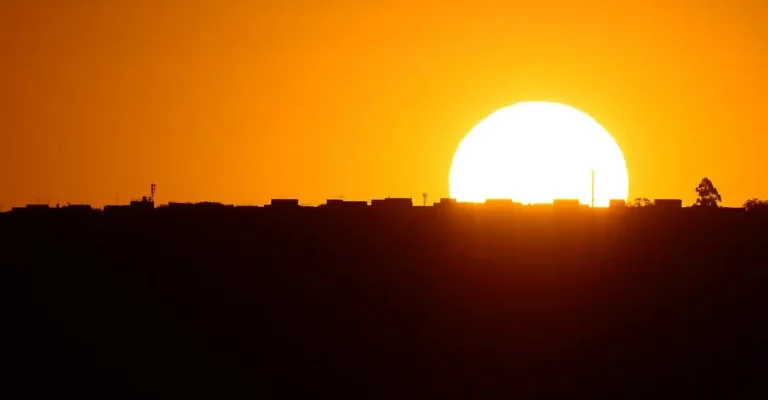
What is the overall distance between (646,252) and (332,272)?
11.0 meters

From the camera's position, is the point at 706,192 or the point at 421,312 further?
the point at 706,192

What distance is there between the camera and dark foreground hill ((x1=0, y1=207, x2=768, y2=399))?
51906 mm

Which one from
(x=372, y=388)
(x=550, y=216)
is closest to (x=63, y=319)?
(x=372, y=388)

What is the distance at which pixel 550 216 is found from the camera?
54438mm

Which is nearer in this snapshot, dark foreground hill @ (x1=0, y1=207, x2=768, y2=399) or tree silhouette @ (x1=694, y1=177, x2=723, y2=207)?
dark foreground hill @ (x1=0, y1=207, x2=768, y2=399)

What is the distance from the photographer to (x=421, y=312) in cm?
5366

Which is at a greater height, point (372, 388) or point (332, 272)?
point (332, 272)

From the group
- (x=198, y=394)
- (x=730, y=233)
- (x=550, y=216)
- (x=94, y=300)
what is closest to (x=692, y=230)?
(x=730, y=233)

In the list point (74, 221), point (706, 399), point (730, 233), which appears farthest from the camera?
point (74, 221)

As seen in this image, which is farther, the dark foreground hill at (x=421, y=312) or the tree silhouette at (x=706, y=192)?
the tree silhouette at (x=706, y=192)

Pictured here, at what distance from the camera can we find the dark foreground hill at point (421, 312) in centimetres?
5191

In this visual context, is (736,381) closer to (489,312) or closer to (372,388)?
(489,312)

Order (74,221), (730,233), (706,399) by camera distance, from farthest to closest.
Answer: (74,221), (730,233), (706,399)

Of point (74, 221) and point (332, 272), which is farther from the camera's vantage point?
point (74, 221)
